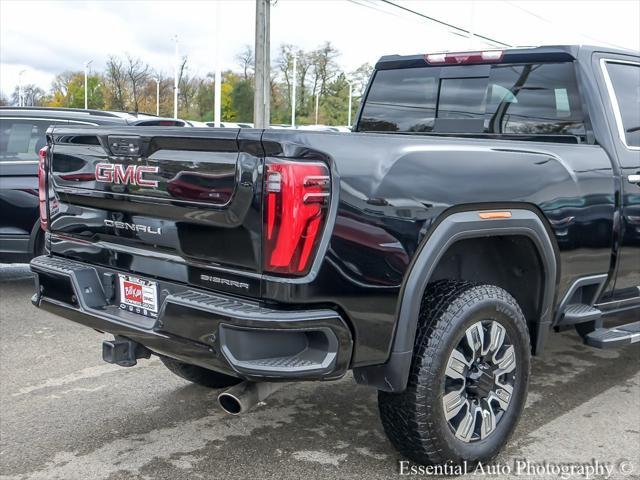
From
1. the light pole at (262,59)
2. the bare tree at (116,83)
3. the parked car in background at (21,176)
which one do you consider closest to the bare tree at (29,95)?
the bare tree at (116,83)

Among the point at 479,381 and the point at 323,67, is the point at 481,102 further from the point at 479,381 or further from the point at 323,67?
the point at 323,67

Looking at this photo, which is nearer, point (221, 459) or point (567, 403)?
point (221, 459)

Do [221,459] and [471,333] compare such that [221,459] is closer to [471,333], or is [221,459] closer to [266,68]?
[471,333]

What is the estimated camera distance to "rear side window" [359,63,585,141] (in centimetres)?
412

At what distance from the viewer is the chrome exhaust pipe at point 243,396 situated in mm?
2986

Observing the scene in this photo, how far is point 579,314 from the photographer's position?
147 inches

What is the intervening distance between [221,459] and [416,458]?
36.5 inches

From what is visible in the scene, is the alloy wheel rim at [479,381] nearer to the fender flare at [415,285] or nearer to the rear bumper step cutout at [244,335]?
the fender flare at [415,285]

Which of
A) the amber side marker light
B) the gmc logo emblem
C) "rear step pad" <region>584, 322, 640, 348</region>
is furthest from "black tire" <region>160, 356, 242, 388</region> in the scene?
"rear step pad" <region>584, 322, 640, 348</region>

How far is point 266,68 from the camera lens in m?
21.4

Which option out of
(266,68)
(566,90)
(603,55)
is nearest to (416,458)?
(566,90)

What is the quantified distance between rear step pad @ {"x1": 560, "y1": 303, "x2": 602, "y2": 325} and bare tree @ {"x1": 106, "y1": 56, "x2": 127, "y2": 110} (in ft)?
176

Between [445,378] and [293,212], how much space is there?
3.49 ft

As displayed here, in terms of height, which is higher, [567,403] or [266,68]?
[266,68]
